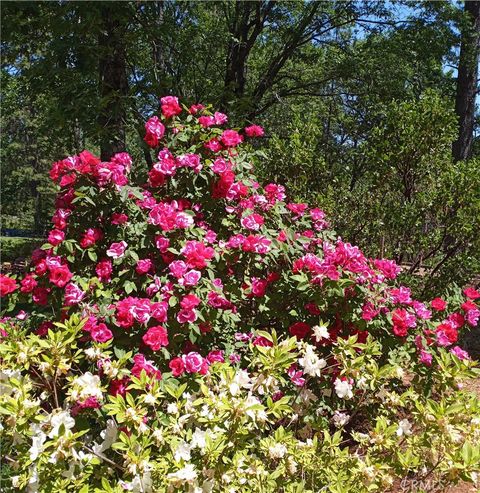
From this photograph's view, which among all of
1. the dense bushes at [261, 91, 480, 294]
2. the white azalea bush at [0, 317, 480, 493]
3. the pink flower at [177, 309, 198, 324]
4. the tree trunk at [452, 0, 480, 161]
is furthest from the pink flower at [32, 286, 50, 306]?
the tree trunk at [452, 0, 480, 161]

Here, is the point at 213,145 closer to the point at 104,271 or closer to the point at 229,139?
the point at 229,139

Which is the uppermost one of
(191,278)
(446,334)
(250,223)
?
(250,223)

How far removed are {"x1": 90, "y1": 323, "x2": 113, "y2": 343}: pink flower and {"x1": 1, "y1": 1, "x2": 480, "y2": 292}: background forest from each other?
193 cm

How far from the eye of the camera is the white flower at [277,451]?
70.3 inches

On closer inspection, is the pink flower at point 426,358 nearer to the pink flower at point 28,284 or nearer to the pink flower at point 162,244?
the pink flower at point 162,244

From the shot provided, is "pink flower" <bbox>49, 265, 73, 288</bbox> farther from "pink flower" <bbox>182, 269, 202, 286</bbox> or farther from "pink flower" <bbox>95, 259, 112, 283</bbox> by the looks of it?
"pink flower" <bbox>182, 269, 202, 286</bbox>

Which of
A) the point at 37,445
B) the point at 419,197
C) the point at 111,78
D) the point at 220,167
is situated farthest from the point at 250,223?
the point at 111,78

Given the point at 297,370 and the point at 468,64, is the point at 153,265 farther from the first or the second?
the point at 468,64

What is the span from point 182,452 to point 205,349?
0.88 metres

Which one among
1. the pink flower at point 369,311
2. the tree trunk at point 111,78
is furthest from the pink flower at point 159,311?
the tree trunk at point 111,78

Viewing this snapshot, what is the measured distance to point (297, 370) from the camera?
96.2 inches

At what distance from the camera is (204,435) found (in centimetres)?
164

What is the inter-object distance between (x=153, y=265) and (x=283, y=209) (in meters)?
0.98

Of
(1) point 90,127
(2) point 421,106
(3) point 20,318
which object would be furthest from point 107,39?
(3) point 20,318
